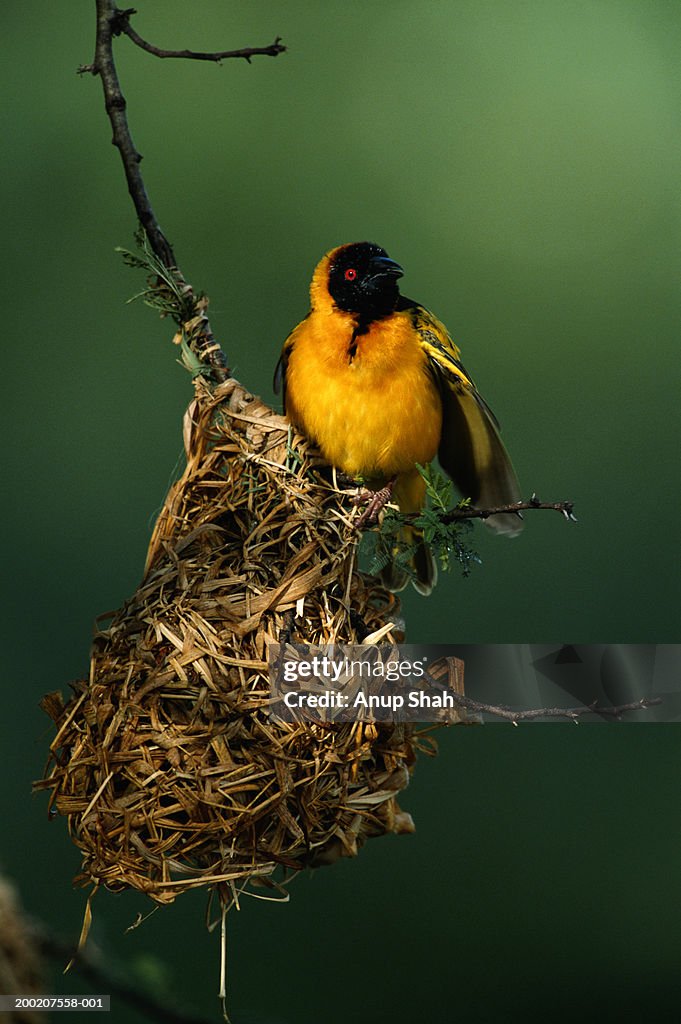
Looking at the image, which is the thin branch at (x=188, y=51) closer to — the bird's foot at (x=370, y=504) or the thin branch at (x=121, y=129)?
the thin branch at (x=121, y=129)

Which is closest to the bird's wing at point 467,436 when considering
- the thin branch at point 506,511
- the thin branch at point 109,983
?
the thin branch at point 506,511

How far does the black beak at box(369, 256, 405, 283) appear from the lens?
1.92 meters

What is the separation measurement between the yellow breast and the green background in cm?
37

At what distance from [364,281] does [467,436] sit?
38 cm

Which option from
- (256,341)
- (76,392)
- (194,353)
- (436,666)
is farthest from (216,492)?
(76,392)

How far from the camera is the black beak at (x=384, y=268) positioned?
6.30ft

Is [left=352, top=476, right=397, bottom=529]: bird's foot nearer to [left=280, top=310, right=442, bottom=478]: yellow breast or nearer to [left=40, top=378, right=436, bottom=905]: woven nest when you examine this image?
[left=40, top=378, right=436, bottom=905]: woven nest

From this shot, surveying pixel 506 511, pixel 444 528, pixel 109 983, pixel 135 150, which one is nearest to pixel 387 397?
pixel 444 528

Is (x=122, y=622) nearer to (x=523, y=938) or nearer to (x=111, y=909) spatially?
(x=111, y=909)

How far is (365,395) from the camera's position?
6.17 ft

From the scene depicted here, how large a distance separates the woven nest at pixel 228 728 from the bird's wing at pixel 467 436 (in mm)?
375

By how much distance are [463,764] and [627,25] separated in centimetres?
201

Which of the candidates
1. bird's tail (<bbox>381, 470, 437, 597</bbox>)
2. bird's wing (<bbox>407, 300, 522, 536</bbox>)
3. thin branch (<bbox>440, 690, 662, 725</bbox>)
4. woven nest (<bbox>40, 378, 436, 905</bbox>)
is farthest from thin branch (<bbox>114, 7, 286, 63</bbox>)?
thin branch (<bbox>440, 690, 662, 725</bbox>)

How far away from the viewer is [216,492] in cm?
177
